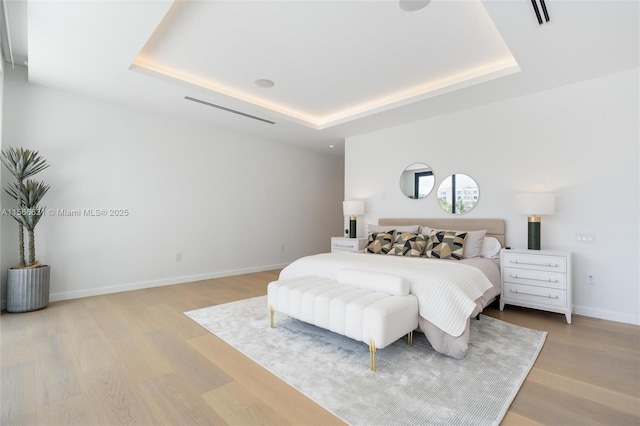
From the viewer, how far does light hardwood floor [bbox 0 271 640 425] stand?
1674 millimetres

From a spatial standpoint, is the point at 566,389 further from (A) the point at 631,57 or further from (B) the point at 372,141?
(B) the point at 372,141

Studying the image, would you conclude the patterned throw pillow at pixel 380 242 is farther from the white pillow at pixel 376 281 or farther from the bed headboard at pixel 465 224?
the white pillow at pixel 376 281

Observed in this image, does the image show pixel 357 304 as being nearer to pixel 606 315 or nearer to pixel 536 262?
pixel 536 262

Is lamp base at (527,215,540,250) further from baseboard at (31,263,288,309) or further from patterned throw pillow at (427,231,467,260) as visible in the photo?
baseboard at (31,263,288,309)

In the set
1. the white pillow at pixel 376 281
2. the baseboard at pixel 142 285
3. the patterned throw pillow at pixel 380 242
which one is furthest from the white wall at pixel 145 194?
the white pillow at pixel 376 281

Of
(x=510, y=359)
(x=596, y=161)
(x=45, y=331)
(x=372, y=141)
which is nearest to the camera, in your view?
(x=510, y=359)

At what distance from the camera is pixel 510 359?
2309 mm

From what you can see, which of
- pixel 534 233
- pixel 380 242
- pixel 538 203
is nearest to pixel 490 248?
pixel 534 233

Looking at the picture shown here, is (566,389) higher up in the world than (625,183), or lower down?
lower down

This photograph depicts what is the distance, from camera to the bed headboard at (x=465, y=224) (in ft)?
12.9

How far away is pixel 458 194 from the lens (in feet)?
14.4

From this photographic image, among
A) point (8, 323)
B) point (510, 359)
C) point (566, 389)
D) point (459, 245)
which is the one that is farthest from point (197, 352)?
point (459, 245)

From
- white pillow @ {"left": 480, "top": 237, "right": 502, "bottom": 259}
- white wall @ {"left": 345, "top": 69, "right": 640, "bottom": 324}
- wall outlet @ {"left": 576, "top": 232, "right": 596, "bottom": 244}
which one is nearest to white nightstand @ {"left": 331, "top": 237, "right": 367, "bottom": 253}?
white wall @ {"left": 345, "top": 69, "right": 640, "bottom": 324}

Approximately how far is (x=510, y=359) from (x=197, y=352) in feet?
8.11
